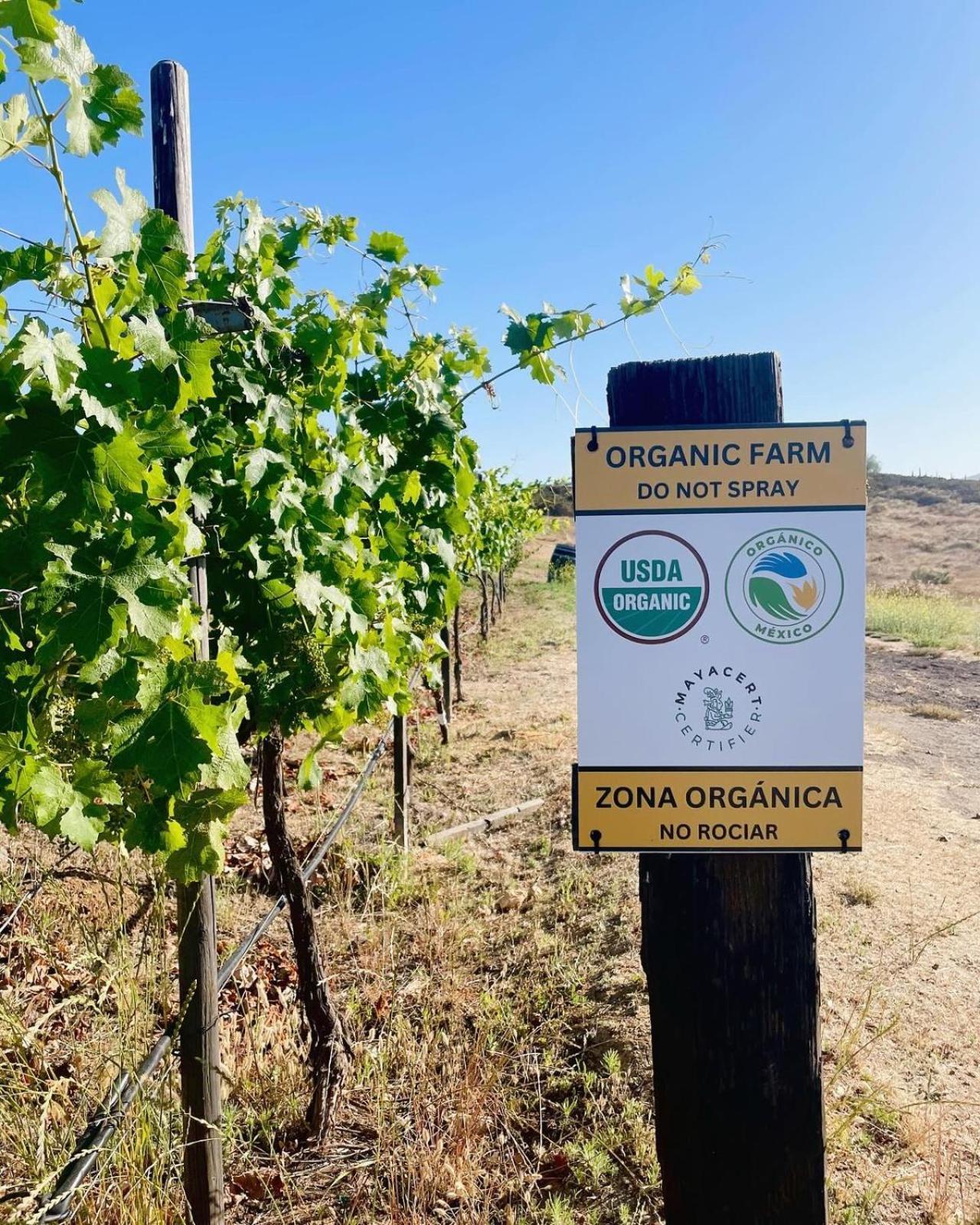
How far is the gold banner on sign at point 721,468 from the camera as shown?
162 cm

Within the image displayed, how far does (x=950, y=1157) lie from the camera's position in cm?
256

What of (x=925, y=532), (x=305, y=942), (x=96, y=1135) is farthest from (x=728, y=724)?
(x=925, y=532)

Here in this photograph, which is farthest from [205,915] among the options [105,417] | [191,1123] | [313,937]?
[105,417]

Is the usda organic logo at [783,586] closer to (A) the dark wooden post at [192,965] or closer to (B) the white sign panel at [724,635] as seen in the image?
(B) the white sign panel at [724,635]

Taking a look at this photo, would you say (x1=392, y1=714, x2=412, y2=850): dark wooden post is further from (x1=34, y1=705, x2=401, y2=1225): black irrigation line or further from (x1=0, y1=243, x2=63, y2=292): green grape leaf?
(x1=0, y1=243, x2=63, y2=292): green grape leaf

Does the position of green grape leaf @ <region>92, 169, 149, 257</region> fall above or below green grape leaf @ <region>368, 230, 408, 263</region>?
below

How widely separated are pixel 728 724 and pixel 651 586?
1.02 feet

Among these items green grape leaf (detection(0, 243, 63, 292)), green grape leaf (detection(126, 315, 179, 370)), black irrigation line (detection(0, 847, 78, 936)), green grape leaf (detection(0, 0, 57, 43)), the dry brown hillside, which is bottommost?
black irrigation line (detection(0, 847, 78, 936))

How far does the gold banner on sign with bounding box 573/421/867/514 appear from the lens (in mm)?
1623

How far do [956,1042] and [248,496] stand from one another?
10.7 ft

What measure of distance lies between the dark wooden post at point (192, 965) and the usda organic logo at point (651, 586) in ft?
3.23

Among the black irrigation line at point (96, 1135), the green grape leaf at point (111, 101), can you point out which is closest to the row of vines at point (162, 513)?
the green grape leaf at point (111, 101)

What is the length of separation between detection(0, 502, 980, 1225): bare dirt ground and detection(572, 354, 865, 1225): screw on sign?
0.87m

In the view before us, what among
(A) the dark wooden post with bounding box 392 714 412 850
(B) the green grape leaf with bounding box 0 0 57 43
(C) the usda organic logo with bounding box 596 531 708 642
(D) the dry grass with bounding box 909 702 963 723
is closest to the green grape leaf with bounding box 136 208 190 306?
(B) the green grape leaf with bounding box 0 0 57 43
